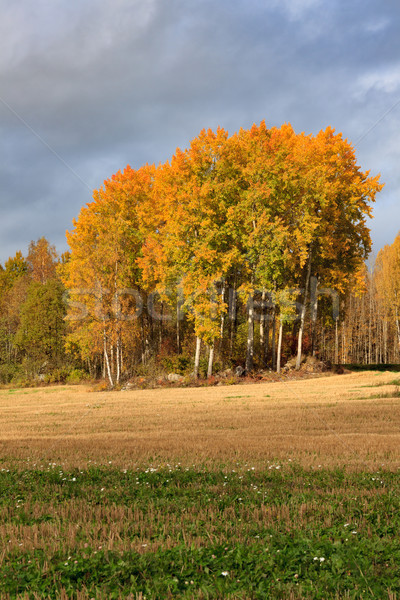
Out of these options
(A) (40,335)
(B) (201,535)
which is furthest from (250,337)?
(B) (201,535)

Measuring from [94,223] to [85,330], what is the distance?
8.76 metres

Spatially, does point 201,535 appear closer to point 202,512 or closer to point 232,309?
point 202,512

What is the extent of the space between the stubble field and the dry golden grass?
0.31 feet

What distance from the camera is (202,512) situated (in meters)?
6.24

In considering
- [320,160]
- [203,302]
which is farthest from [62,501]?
[320,160]

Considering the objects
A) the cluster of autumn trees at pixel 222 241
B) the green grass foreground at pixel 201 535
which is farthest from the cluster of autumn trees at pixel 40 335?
the green grass foreground at pixel 201 535

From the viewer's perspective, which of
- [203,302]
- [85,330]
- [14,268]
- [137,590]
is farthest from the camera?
[14,268]

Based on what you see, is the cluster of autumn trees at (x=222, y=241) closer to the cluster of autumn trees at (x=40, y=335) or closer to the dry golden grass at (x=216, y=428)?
the cluster of autumn trees at (x=40, y=335)

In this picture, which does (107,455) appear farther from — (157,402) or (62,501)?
(157,402)

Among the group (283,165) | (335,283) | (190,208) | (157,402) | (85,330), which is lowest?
(157,402)

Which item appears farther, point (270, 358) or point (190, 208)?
point (270, 358)

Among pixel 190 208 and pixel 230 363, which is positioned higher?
pixel 190 208

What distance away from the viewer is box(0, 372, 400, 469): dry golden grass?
1061cm

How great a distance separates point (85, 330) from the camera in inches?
1457
